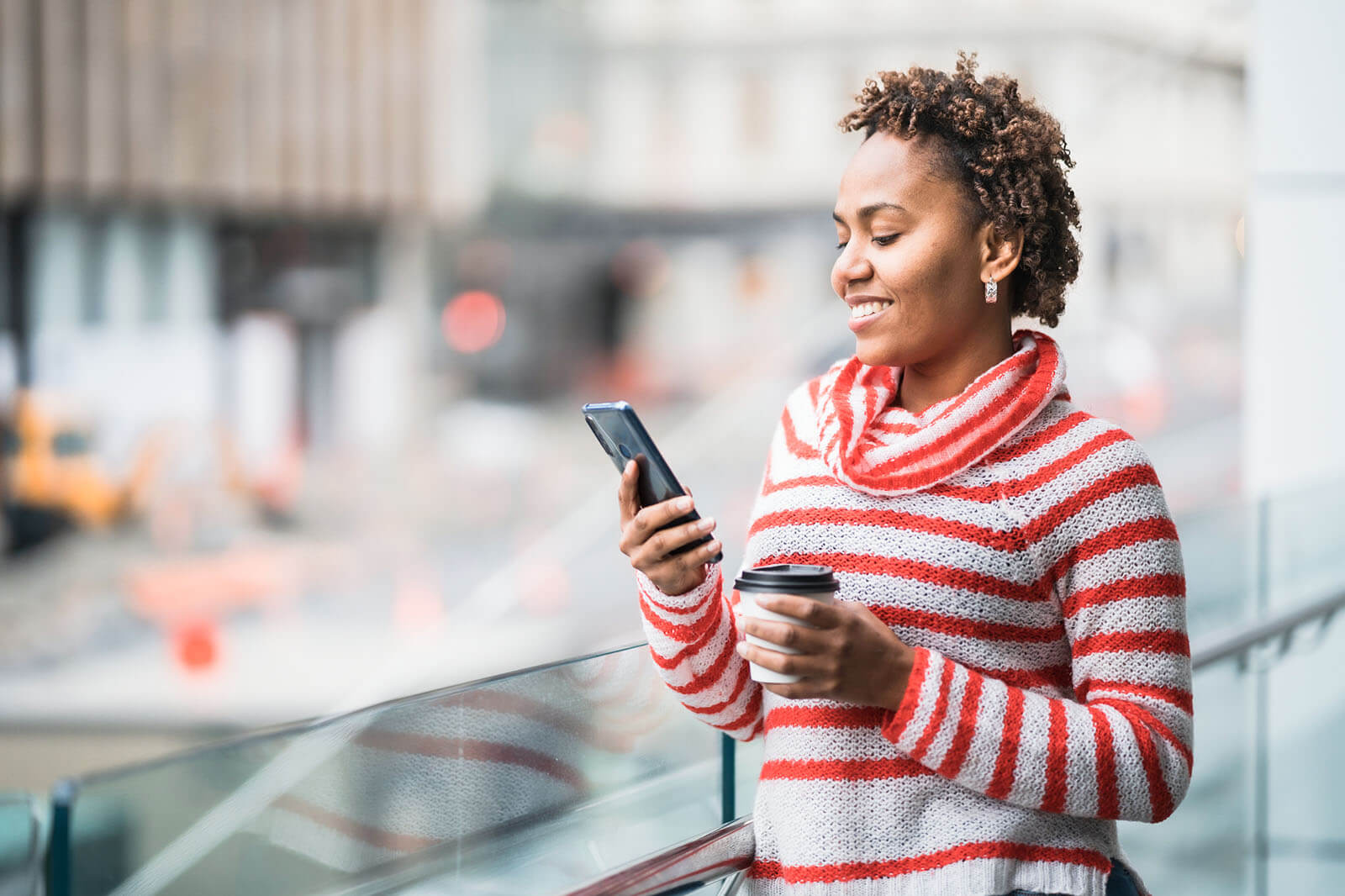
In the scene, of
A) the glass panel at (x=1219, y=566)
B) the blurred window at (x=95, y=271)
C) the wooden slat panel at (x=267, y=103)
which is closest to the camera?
the glass panel at (x=1219, y=566)

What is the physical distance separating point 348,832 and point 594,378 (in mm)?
25280

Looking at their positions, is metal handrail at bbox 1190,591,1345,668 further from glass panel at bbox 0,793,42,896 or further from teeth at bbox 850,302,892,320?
glass panel at bbox 0,793,42,896

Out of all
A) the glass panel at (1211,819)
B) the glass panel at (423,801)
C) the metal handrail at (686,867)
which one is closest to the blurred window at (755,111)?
the glass panel at (1211,819)

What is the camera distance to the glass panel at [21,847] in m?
1.00

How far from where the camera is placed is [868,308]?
1.25 m

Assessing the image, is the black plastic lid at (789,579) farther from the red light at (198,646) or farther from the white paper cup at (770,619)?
the red light at (198,646)

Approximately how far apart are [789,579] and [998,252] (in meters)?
0.41

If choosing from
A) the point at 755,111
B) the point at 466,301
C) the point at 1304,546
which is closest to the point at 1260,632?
the point at 1304,546

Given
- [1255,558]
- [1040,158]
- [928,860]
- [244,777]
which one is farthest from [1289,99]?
[244,777]

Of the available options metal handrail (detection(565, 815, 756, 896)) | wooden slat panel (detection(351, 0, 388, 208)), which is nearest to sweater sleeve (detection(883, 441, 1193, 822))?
metal handrail (detection(565, 815, 756, 896))

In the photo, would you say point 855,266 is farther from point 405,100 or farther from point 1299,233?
point 405,100

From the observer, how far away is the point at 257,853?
1172 millimetres

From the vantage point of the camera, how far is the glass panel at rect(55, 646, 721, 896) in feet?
3.59

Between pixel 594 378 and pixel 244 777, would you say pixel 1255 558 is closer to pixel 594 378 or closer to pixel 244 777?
pixel 244 777
